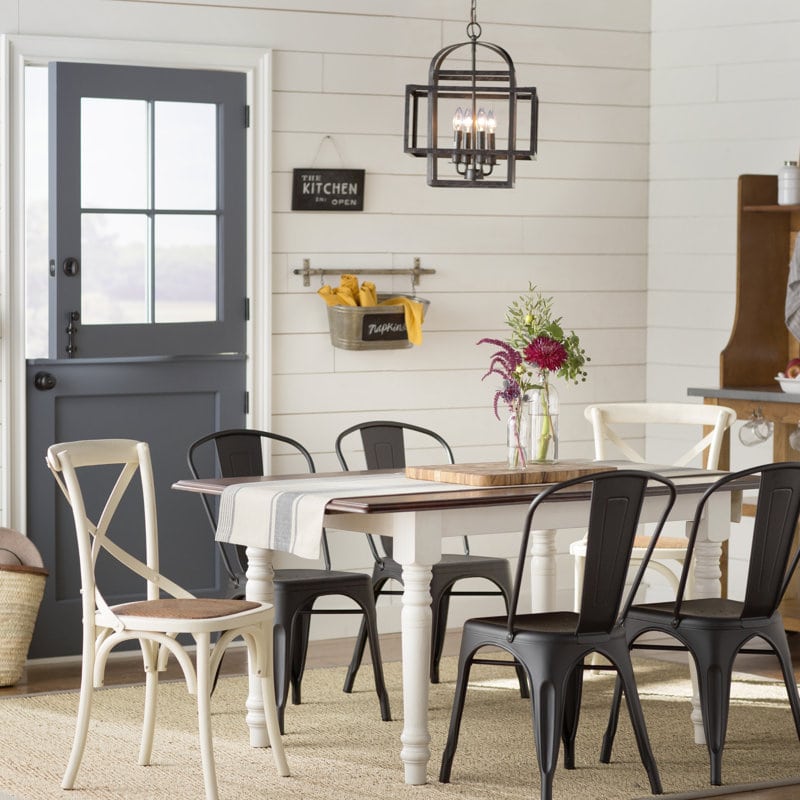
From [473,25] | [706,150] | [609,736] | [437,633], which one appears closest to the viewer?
[609,736]

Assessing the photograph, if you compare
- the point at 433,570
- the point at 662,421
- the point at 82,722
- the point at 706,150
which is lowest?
the point at 82,722

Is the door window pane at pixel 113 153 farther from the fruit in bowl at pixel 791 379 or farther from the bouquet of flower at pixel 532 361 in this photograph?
the fruit in bowl at pixel 791 379

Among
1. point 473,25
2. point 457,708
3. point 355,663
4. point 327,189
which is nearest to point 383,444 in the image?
point 355,663

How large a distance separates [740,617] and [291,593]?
1.27m

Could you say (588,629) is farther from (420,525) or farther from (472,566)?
(472,566)

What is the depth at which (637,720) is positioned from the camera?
3.71 m

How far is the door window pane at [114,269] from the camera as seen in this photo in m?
5.30

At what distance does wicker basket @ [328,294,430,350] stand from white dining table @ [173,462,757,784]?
1.44 meters

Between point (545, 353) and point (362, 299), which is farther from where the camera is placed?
point (362, 299)

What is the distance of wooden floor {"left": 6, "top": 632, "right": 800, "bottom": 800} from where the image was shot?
5020mm

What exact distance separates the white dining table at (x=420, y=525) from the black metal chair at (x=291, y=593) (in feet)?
0.58

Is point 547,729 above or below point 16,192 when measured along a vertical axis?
below

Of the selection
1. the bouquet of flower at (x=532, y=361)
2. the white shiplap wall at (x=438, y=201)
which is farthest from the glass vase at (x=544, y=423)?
the white shiplap wall at (x=438, y=201)

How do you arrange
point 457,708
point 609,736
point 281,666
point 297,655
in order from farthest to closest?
point 297,655 < point 281,666 < point 609,736 < point 457,708
